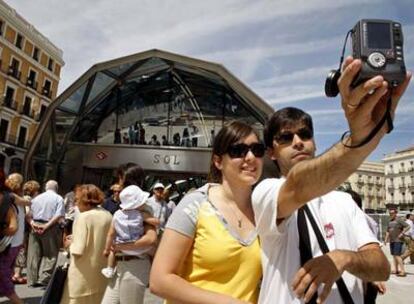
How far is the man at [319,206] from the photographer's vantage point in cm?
105

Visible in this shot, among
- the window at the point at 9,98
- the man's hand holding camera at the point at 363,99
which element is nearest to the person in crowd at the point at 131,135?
the man's hand holding camera at the point at 363,99

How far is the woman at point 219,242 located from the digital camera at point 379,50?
34.1 inches

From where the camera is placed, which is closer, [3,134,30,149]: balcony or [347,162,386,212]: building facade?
[3,134,30,149]: balcony

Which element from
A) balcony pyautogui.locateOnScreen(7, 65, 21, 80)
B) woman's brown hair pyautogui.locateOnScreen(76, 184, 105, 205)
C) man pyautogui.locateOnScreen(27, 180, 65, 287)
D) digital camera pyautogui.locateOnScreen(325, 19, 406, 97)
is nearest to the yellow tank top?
digital camera pyautogui.locateOnScreen(325, 19, 406, 97)

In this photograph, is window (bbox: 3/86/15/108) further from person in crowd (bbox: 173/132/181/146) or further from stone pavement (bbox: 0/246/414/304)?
stone pavement (bbox: 0/246/414/304)

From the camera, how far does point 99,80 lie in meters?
15.9

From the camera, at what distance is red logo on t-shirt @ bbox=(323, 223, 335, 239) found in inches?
57.7

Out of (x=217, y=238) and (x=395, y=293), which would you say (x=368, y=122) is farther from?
(x=395, y=293)

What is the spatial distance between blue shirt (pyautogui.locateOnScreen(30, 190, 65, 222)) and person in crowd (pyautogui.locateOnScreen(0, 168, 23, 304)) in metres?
1.99

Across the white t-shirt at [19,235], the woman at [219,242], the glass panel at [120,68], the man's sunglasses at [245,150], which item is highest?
the glass panel at [120,68]

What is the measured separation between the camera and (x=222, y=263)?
1.69 meters

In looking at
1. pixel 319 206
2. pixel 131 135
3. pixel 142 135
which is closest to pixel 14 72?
pixel 131 135

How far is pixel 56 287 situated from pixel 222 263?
257 cm

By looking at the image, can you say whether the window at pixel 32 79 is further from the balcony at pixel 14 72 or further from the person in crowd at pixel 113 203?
the person in crowd at pixel 113 203
